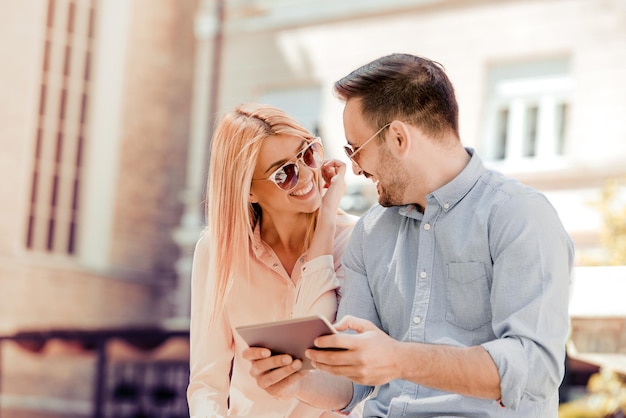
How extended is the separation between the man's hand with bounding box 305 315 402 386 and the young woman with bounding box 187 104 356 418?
805mm

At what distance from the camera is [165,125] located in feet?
49.3

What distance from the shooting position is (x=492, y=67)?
38.9ft

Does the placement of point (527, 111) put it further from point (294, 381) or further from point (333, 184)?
point (294, 381)

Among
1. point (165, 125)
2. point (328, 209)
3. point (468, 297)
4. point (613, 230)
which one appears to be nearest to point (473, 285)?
point (468, 297)

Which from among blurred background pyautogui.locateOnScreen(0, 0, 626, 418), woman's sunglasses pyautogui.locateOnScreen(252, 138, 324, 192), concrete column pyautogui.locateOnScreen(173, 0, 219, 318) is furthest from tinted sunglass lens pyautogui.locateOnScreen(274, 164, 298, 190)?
concrete column pyautogui.locateOnScreen(173, 0, 219, 318)

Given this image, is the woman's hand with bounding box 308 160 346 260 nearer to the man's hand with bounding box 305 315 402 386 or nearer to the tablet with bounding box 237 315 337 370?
the tablet with bounding box 237 315 337 370

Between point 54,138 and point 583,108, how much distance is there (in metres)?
6.89

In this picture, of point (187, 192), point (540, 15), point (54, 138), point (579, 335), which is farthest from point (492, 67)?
point (579, 335)

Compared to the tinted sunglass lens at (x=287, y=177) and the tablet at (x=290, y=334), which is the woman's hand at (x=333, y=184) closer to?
the tinted sunglass lens at (x=287, y=177)

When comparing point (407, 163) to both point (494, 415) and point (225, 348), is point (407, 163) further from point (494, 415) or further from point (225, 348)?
point (225, 348)

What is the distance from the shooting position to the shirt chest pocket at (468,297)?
2479 mm

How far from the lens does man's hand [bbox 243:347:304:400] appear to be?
2480 millimetres

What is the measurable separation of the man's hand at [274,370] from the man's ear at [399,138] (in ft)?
1.78

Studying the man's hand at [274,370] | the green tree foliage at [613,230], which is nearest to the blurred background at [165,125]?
the green tree foliage at [613,230]
